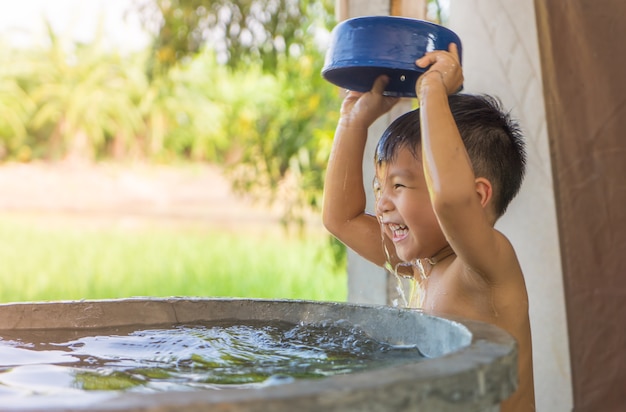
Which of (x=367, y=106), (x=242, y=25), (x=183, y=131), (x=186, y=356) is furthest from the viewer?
(x=183, y=131)

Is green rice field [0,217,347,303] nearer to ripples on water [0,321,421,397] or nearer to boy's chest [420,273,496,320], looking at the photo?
boy's chest [420,273,496,320]

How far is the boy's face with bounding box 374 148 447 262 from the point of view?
1.93 meters

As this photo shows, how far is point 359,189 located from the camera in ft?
7.68

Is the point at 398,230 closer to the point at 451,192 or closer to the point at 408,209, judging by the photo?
the point at 408,209

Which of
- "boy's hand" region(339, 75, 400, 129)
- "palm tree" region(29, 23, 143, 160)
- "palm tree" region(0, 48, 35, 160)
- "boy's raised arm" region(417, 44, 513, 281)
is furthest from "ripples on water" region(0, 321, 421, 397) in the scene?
"palm tree" region(0, 48, 35, 160)

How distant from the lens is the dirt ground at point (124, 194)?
13.1 meters

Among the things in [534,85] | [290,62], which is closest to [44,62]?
[290,62]

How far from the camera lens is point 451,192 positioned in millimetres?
1650

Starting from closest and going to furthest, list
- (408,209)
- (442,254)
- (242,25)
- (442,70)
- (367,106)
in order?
(442,70) → (408,209) → (442,254) → (367,106) → (242,25)

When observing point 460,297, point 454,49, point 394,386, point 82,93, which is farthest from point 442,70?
point 82,93

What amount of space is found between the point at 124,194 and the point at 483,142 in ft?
40.2

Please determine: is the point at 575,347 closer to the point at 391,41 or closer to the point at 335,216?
the point at 335,216

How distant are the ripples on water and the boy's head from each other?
1.56ft

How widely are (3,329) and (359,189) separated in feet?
3.20
